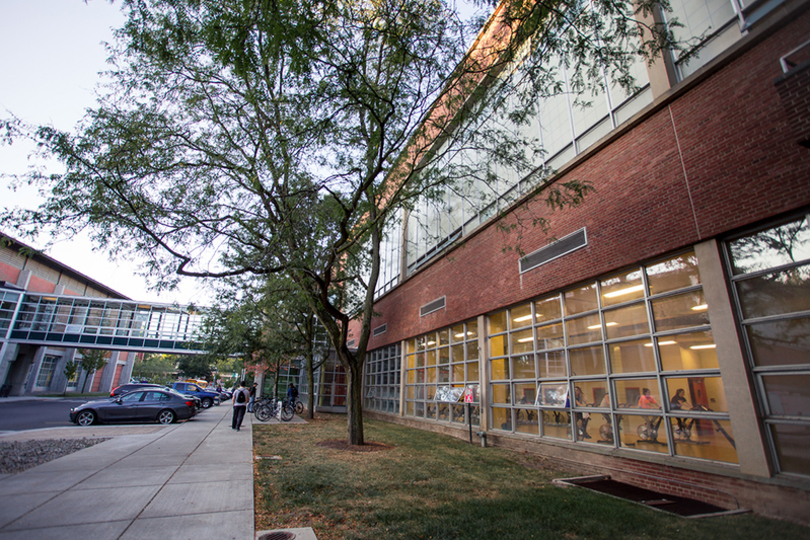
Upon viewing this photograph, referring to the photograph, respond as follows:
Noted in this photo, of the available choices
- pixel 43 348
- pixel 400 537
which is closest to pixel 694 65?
pixel 400 537

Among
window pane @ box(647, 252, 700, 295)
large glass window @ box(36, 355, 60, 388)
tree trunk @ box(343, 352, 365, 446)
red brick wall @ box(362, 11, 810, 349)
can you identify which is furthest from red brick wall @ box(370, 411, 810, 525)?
large glass window @ box(36, 355, 60, 388)

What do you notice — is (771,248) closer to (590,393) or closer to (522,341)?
(590,393)

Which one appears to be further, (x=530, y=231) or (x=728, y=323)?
(x=530, y=231)

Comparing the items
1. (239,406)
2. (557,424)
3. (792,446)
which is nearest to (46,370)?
(239,406)

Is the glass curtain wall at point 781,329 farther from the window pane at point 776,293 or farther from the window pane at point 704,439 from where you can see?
the window pane at point 704,439

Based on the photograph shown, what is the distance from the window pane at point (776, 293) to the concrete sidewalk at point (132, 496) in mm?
7600

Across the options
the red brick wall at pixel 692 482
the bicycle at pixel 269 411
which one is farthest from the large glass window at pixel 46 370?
the red brick wall at pixel 692 482

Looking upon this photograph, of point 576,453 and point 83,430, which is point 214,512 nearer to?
point 576,453

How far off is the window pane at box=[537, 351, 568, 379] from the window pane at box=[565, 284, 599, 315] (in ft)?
3.65

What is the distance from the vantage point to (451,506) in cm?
527

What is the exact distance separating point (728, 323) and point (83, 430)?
17.0m

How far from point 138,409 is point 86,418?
1589mm

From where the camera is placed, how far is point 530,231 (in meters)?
10.8

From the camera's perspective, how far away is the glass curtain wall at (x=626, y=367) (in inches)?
260
